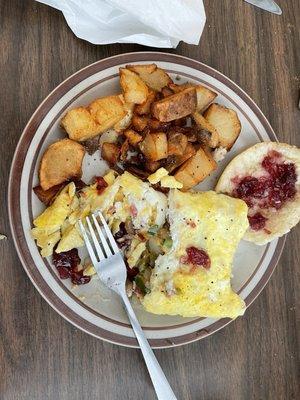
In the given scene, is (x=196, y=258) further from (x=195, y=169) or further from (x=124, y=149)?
(x=124, y=149)

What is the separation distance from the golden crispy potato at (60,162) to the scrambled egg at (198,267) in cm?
A: 29

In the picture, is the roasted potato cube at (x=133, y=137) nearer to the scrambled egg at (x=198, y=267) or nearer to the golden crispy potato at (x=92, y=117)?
the golden crispy potato at (x=92, y=117)

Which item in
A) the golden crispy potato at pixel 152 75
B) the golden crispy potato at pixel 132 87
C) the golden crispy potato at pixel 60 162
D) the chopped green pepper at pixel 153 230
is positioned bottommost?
the chopped green pepper at pixel 153 230

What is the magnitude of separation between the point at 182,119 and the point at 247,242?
0.43 meters

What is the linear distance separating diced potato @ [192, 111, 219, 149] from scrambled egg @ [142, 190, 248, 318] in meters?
0.17

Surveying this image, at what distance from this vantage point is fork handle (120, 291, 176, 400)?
1.69m

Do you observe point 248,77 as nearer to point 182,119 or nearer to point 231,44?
point 231,44

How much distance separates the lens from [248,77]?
194 centimetres

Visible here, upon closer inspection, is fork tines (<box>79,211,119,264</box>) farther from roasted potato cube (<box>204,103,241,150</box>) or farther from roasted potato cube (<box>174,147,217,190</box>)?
roasted potato cube (<box>204,103,241,150</box>)

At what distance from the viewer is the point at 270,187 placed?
1.82 meters

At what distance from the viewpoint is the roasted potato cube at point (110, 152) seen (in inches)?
67.9

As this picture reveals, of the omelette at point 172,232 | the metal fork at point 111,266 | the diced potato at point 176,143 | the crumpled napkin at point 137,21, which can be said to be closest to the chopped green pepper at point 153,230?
the omelette at point 172,232

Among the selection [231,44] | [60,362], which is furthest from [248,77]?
[60,362]

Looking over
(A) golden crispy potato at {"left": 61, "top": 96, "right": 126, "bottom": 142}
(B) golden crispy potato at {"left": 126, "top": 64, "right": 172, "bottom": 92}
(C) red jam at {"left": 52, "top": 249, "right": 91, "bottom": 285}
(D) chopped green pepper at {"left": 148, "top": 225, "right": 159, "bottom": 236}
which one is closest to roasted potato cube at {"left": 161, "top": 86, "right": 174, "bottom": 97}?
(B) golden crispy potato at {"left": 126, "top": 64, "right": 172, "bottom": 92}
